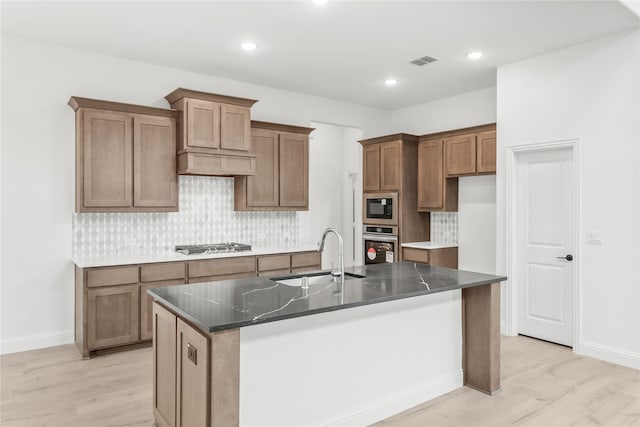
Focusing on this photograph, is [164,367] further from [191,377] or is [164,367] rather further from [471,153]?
[471,153]

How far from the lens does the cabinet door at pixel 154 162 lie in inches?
171

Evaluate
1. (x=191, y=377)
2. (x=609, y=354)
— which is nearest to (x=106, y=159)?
(x=191, y=377)

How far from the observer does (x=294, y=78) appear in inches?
206

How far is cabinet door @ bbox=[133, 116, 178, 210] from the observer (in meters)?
4.34

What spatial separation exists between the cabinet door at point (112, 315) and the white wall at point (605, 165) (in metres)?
4.20

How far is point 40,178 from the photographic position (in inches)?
164

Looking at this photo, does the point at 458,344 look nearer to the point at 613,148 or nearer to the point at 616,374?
the point at 616,374

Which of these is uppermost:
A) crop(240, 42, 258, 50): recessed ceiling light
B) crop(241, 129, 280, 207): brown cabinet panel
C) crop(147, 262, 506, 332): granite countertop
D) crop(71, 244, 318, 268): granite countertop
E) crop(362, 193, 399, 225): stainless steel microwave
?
crop(240, 42, 258, 50): recessed ceiling light

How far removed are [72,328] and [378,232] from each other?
157 inches

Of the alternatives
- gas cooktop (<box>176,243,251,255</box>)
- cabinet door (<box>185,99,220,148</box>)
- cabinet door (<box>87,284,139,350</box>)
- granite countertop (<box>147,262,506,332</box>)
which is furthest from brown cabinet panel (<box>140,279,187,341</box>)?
granite countertop (<box>147,262,506,332</box>)

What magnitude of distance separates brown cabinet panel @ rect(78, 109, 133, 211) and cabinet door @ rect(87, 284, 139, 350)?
2.80 feet

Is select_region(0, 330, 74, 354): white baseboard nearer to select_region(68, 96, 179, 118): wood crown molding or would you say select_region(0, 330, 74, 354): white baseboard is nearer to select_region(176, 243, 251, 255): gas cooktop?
select_region(176, 243, 251, 255): gas cooktop

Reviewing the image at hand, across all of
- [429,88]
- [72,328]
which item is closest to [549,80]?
[429,88]

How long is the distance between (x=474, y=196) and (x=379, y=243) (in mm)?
1476
